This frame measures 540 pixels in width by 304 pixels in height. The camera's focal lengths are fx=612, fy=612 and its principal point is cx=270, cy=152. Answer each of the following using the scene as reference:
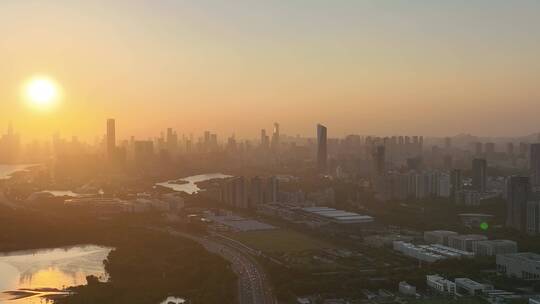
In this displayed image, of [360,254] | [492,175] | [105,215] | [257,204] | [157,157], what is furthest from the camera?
[157,157]

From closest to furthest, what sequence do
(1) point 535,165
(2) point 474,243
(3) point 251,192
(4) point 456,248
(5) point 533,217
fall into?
(2) point 474,243, (4) point 456,248, (5) point 533,217, (3) point 251,192, (1) point 535,165

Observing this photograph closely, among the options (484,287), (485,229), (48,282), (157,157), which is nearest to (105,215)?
(48,282)

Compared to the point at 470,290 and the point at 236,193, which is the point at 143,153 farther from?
the point at 470,290

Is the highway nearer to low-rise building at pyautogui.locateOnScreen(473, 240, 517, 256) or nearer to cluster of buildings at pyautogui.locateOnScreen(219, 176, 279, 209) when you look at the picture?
low-rise building at pyautogui.locateOnScreen(473, 240, 517, 256)

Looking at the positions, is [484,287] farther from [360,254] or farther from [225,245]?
[225,245]

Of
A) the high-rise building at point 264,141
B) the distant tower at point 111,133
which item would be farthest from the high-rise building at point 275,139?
the distant tower at point 111,133

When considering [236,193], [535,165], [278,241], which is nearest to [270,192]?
[236,193]

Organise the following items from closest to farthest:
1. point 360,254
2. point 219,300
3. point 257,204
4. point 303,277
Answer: point 219,300 < point 303,277 < point 360,254 < point 257,204

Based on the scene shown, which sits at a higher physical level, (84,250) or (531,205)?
(531,205)
